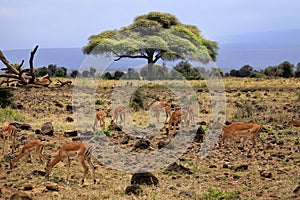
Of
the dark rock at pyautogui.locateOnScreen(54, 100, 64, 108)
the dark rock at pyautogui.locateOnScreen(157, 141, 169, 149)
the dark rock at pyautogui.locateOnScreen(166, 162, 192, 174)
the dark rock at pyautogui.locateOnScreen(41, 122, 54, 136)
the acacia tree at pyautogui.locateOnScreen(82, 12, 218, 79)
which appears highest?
the acacia tree at pyautogui.locateOnScreen(82, 12, 218, 79)

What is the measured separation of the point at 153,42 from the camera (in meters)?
40.0

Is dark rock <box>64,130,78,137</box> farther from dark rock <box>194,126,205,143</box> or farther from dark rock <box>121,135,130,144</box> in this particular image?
dark rock <box>194,126,205,143</box>

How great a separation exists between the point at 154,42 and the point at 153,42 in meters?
0.15

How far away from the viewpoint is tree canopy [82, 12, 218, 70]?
40.2 m

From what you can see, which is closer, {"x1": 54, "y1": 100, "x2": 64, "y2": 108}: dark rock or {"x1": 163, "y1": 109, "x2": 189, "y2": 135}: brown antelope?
{"x1": 163, "y1": 109, "x2": 189, "y2": 135}: brown antelope

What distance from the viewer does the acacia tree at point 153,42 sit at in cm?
4022

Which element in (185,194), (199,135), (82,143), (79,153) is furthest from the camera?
(199,135)

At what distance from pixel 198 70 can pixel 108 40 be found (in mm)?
7646

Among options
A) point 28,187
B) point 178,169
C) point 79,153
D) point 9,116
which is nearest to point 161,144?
point 178,169

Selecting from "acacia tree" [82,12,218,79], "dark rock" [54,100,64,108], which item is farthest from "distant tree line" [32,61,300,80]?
"dark rock" [54,100,64,108]

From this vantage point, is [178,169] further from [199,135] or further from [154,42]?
[154,42]

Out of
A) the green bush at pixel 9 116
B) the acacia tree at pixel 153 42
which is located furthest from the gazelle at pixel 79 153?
the acacia tree at pixel 153 42

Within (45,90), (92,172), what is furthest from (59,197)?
(45,90)

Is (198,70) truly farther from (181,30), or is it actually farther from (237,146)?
(237,146)
